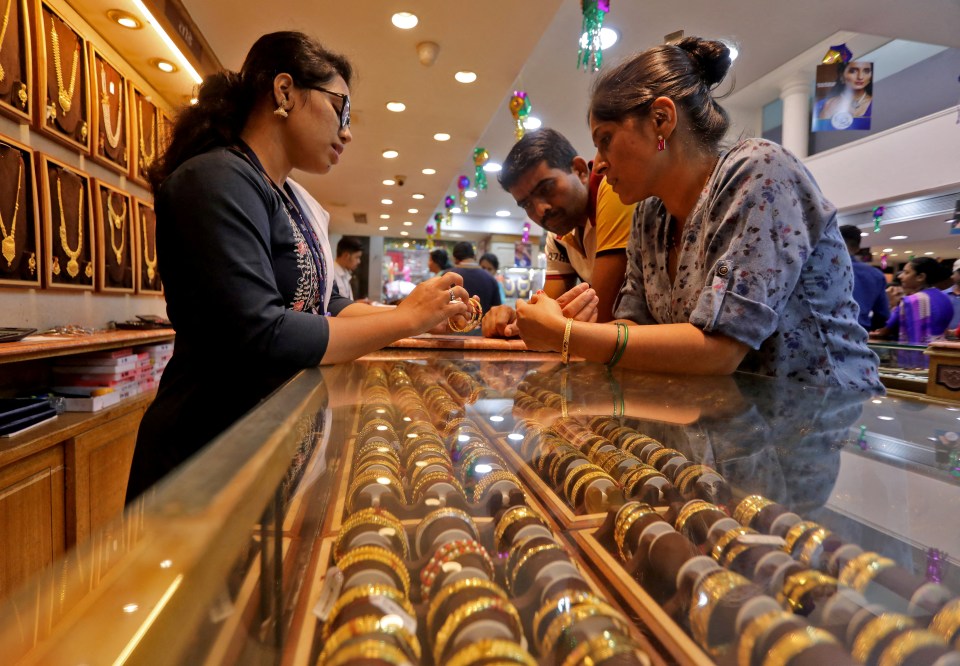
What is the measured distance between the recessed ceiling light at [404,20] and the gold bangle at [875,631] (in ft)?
11.1

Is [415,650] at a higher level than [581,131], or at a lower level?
lower

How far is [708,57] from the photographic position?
1252 mm

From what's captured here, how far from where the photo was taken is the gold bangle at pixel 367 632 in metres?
0.32

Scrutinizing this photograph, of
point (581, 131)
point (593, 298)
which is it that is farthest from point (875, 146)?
point (593, 298)

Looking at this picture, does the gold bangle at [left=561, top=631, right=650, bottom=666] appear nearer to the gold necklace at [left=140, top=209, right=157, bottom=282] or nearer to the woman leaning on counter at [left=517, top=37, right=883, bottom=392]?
the woman leaning on counter at [left=517, top=37, right=883, bottom=392]

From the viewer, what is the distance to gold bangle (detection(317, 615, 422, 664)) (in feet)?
1.05

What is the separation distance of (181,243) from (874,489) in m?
1.11

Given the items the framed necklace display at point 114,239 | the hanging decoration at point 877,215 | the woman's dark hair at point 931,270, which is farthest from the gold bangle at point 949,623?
the hanging decoration at point 877,215

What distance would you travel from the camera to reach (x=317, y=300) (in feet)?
4.21

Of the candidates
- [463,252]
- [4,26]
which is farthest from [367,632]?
[463,252]

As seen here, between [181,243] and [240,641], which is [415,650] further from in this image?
[181,243]

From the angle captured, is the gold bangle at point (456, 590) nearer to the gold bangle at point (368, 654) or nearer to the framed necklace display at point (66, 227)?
the gold bangle at point (368, 654)

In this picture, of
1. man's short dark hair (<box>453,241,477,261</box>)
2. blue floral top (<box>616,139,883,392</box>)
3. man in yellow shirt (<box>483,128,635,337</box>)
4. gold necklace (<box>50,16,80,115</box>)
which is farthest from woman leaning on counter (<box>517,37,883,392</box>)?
man's short dark hair (<box>453,241,477,261</box>)

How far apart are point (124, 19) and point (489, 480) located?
3.39 metres
